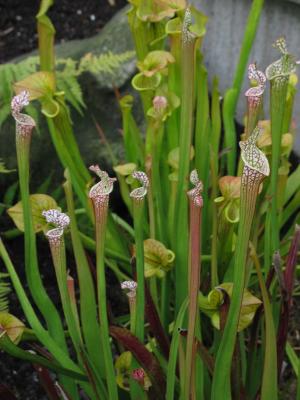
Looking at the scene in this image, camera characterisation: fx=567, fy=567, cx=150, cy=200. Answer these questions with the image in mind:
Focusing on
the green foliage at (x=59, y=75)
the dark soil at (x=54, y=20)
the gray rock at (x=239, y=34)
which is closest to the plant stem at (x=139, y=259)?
the green foliage at (x=59, y=75)

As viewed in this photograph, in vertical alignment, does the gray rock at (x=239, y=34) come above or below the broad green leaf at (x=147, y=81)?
below

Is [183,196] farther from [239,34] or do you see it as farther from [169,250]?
[239,34]

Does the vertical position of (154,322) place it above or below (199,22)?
below

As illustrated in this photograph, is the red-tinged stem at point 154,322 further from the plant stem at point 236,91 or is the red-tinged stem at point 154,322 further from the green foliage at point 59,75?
the green foliage at point 59,75

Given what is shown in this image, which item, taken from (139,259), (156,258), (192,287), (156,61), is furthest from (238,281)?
(156,61)

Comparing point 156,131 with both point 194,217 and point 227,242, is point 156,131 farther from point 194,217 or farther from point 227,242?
point 194,217
